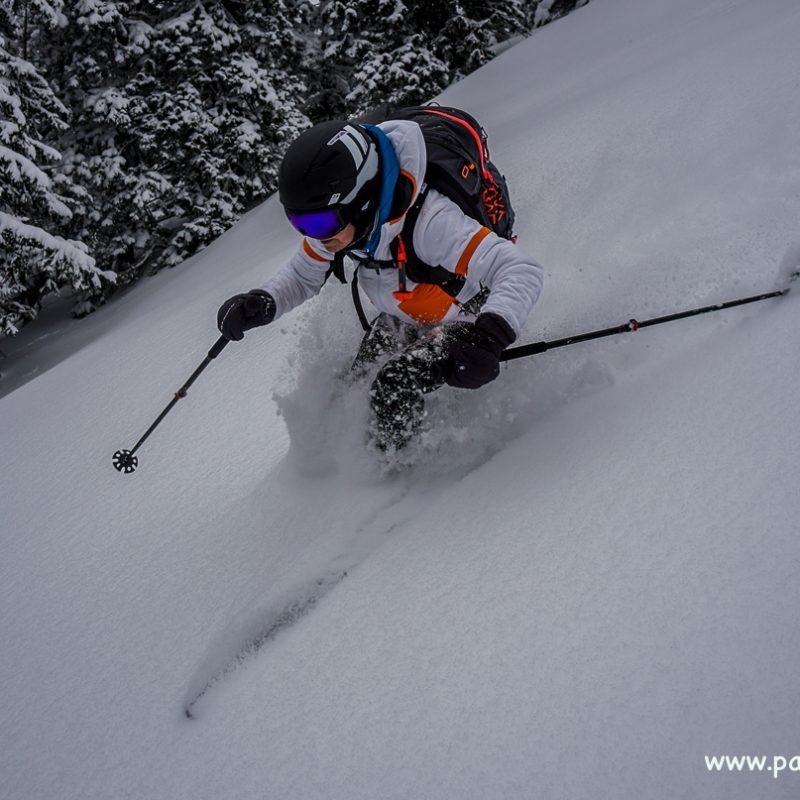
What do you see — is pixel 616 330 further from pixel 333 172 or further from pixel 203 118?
pixel 203 118

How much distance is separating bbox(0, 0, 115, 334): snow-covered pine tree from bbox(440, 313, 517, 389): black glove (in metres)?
10.8

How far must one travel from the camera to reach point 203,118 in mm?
12250

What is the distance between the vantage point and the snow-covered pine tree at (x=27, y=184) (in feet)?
31.0

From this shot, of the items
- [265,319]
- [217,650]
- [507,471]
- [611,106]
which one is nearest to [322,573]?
[217,650]

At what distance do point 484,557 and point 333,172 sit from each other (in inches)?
67.6

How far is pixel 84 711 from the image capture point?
7.33 ft

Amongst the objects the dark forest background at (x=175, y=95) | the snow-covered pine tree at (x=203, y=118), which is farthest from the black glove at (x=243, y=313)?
the snow-covered pine tree at (x=203, y=118)

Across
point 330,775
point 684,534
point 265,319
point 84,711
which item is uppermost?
point 265,319

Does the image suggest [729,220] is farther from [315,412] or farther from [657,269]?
[315,412]

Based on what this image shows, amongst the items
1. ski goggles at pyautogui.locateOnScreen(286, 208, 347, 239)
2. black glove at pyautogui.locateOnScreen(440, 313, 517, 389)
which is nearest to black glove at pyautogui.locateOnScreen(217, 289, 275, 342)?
ski goggles at pyautogui.locateOnScreen(286, 208, 347, 239)

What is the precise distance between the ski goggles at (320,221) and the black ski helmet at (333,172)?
0.08ft

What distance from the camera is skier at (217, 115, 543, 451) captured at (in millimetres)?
2148

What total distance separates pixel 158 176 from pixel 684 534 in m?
14.3

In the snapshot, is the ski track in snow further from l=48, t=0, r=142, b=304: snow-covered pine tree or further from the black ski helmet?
l=48, t=0, r=142, b=304: snow-covered pine tree
